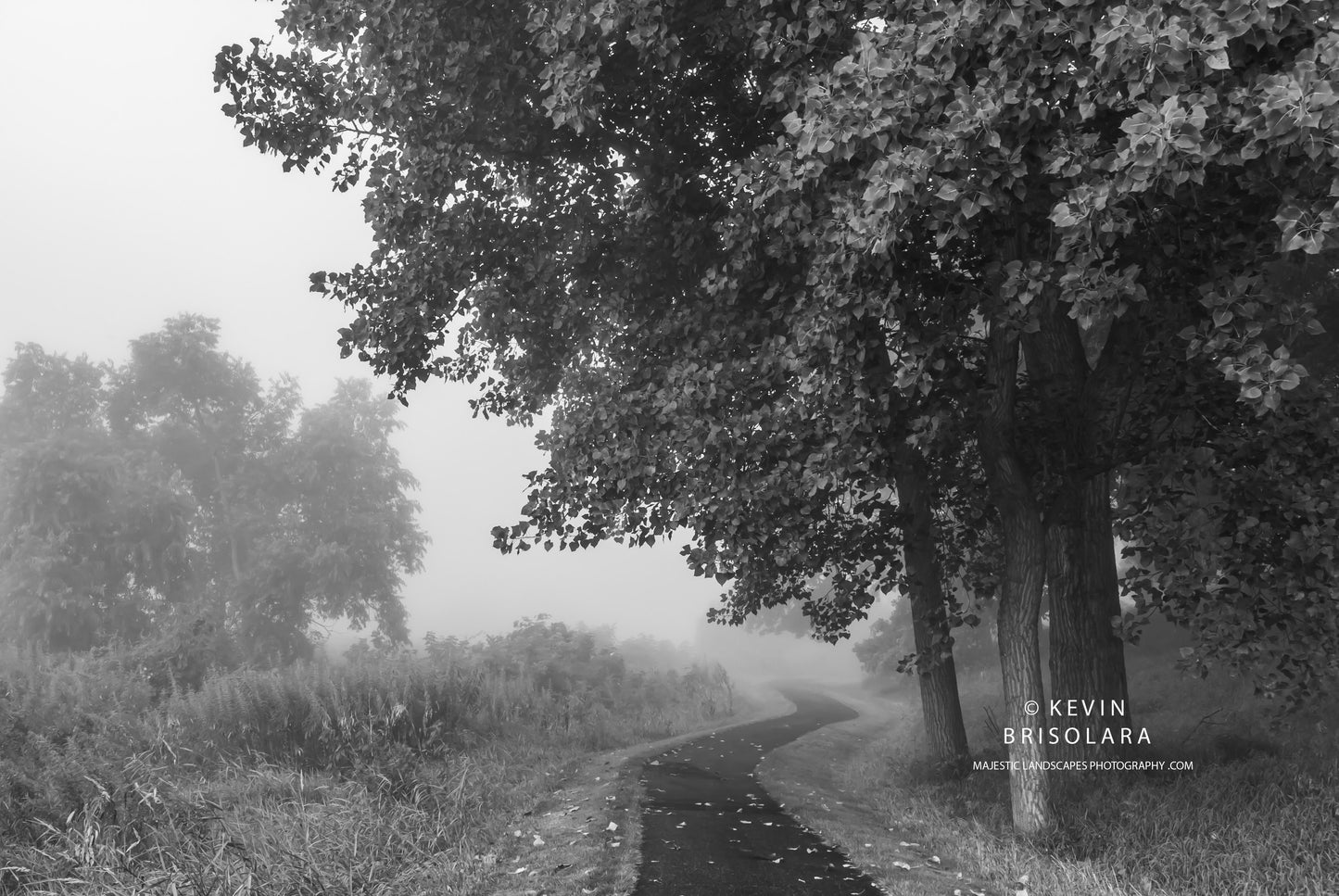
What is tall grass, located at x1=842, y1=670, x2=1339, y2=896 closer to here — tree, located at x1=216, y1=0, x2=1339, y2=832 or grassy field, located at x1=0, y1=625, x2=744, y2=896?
tree, located at x1=216, y1=0, x2=1339, y2=832

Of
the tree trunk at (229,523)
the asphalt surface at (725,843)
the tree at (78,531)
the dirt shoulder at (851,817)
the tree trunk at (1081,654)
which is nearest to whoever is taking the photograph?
the asphalt surface at (725,843)

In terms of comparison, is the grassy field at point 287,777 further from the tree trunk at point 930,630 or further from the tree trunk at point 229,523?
the tree trunk at point 229,523

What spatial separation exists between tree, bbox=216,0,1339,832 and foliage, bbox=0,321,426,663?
27.1 m

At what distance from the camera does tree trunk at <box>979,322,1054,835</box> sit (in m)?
9.79

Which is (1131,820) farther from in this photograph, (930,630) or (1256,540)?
(930,630)

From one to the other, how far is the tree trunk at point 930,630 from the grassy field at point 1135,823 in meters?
0.56

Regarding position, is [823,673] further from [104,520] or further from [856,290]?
[856,290]

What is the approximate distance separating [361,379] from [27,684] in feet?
108

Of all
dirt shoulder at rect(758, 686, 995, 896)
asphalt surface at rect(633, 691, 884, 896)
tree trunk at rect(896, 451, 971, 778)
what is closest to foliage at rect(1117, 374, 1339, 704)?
tree trunk at rect(896, 451, 971, 778)

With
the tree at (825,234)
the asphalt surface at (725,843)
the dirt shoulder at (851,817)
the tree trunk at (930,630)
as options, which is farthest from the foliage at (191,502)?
the tree trunk at (930,630)

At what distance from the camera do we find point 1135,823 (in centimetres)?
920

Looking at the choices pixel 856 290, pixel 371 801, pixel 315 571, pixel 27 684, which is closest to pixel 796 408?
pixel 856 290

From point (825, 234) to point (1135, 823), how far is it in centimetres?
700

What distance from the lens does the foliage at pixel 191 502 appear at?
114 ft
